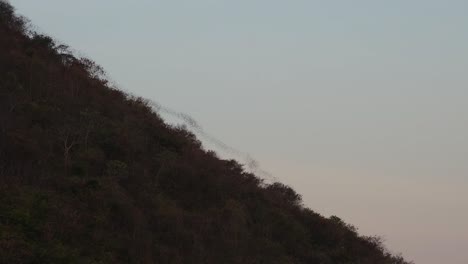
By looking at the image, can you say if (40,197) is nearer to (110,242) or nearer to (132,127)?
(110,242)

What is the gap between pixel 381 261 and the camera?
23.6 metres

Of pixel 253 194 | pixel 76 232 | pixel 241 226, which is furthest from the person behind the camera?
pixel 253 194

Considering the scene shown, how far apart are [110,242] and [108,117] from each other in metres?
8.75

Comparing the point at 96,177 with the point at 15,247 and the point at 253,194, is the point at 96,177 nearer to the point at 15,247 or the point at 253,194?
the point at 15,247

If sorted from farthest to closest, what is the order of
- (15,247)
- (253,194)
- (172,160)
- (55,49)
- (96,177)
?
(55,49)
(253,194)
(172,160)
(96,177)
(15,247)

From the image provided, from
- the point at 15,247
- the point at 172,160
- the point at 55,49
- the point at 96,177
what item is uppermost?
the point at 55,49

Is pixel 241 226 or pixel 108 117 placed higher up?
pixel 108 117

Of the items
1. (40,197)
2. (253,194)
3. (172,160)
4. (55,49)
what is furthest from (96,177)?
(55,49)

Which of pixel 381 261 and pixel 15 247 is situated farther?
pixel 381 261

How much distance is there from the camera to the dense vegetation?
42.7 feet

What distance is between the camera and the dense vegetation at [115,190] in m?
13.0

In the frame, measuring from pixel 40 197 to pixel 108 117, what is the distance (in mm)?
8442

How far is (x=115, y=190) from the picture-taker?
618 inches

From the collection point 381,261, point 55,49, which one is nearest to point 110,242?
point 381,261
